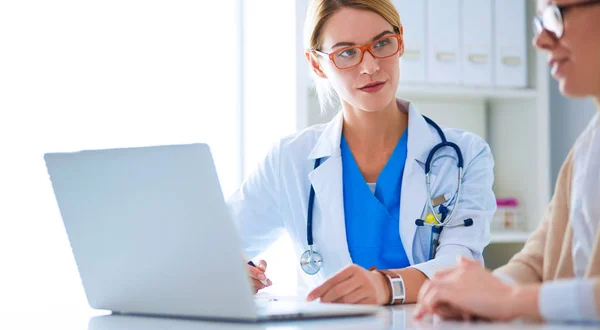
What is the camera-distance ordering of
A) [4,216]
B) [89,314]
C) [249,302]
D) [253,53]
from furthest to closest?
[253,53] → [4,216] → [89,314] → [249,302]

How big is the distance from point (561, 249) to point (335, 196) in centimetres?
77

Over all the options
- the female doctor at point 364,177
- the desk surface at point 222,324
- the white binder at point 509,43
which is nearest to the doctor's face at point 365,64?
the female doctor at point 364,177

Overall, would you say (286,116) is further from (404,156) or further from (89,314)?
(89,314)

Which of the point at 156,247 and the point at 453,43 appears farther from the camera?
the point at 453,43

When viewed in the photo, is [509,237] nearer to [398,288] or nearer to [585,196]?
[398,288]

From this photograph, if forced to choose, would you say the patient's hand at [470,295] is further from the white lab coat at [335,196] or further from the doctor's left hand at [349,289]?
the white lab coat at [335,196]

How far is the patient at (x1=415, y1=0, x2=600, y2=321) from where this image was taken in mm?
937

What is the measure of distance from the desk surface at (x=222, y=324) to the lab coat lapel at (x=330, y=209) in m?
0.45

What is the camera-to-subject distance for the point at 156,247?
1.17m

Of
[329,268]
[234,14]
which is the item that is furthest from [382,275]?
[234,14]

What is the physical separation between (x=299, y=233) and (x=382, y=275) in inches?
21.1

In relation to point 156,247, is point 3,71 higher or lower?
higher

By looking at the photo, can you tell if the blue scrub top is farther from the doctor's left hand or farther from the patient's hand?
the patient's hand

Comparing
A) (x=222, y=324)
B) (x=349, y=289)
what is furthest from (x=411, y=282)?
(x=222, y=324)
